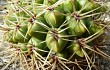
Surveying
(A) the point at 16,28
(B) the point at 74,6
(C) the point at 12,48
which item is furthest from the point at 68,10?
(C) the point at 12,48

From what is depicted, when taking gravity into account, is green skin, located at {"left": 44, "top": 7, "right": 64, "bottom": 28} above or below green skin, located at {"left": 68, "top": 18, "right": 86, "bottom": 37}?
above

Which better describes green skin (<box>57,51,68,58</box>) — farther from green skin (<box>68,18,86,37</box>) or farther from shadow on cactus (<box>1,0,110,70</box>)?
green skin (<box>68,18,86,37</box>)

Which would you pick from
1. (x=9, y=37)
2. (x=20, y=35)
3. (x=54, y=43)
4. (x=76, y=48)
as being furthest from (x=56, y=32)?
(x=9, y=37)

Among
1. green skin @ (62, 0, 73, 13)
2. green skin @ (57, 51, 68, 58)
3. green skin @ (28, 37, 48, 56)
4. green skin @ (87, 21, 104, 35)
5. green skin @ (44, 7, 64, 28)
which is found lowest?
green skin @ (57, 51, 68, 58)

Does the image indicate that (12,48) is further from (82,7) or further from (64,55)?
(82,7)

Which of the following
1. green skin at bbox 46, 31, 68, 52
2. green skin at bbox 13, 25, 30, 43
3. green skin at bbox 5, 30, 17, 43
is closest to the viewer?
green skin at bbox 46, 31, 68, 52

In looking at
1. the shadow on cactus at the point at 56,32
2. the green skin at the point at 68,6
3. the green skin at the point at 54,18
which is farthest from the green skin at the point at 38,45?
the green skin at the point at 68,6

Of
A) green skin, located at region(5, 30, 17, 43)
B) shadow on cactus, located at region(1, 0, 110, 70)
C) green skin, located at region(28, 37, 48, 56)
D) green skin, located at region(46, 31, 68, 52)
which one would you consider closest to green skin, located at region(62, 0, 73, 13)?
shadow on cactus, located at region(1, 0, 110, 70)

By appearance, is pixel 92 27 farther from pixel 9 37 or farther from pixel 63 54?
pixel 9 37
